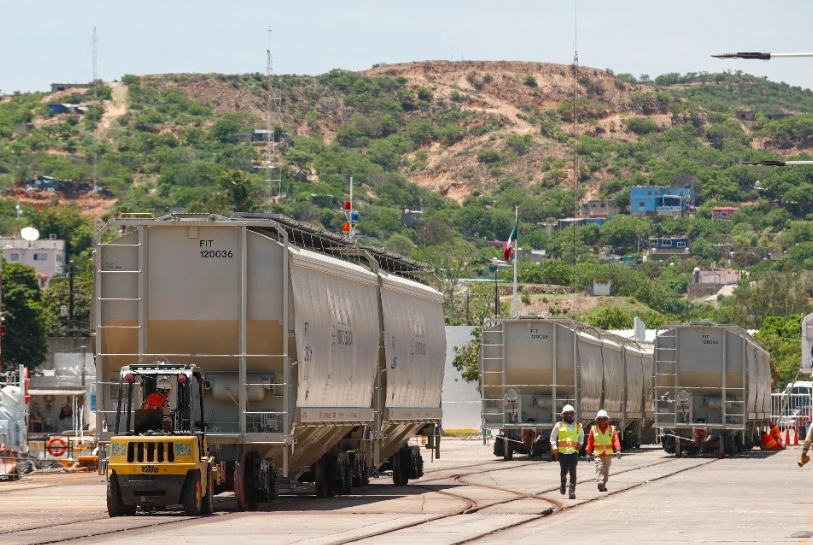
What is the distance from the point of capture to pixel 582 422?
56.2 m

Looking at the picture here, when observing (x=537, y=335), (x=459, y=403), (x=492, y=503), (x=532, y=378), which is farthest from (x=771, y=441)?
(x=492, y=503)

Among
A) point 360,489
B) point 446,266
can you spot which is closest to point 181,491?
point 360,489

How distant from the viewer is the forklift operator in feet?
94.3

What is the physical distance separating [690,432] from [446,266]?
130377 mm

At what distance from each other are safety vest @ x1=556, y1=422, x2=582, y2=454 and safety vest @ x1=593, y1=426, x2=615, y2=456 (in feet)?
6.97

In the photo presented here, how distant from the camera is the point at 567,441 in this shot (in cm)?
3403

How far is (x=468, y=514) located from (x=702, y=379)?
30076 millimetres

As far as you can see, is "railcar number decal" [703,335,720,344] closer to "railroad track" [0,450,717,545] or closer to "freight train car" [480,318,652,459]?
"freight train car" [480,318,652,459]

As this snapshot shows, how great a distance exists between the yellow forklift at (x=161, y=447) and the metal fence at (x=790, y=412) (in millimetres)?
59048

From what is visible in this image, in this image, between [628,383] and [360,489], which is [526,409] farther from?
[360,489]

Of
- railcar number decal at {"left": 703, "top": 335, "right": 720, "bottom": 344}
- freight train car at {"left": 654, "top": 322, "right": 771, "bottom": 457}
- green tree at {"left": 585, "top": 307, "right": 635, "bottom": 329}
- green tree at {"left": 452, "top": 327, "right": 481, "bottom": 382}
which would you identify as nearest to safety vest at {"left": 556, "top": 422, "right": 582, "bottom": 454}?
freight train car at {"left": 654, "top": 322, "right": 771, "bottom": 457}

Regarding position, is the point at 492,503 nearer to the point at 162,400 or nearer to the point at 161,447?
the point at 162,400

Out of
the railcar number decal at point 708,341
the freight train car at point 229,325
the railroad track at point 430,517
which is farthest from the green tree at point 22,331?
the freight train car at point 229,325

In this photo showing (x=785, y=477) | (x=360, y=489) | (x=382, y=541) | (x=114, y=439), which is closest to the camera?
(x=382, y=541)
